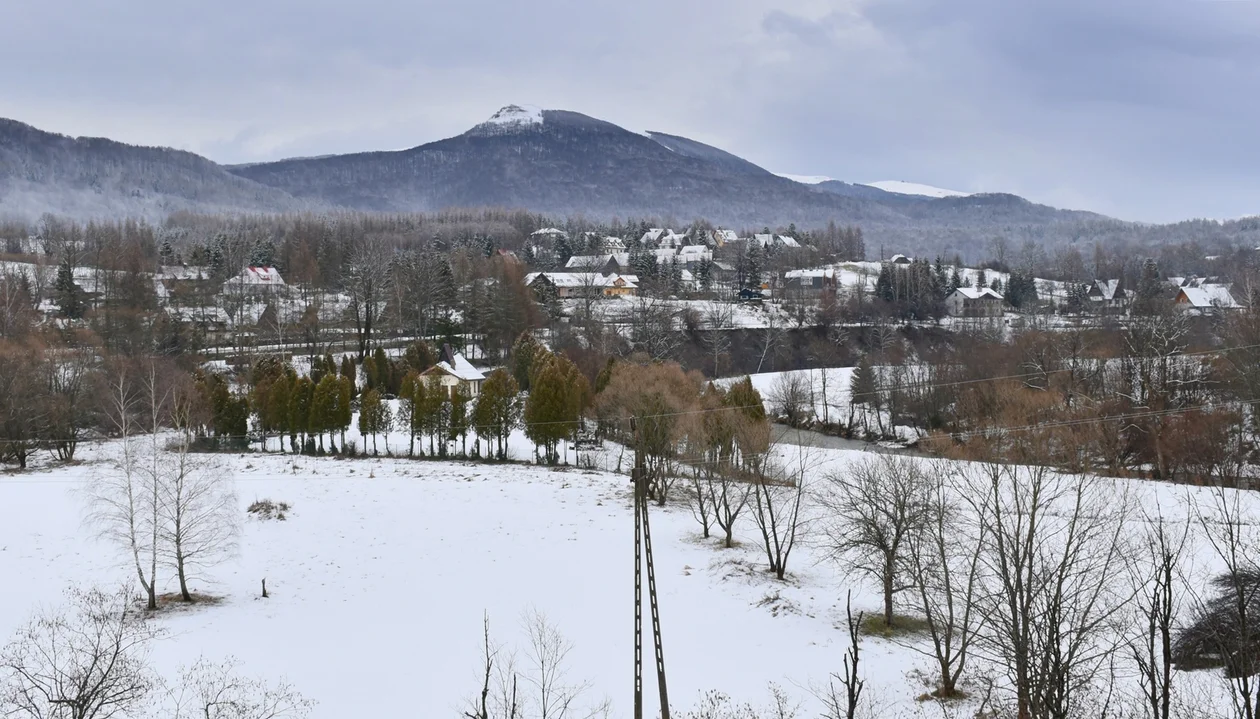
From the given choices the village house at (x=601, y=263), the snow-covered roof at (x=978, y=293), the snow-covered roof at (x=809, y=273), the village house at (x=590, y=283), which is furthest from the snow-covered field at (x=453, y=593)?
the snow-covered roof at (x=809, y=273)

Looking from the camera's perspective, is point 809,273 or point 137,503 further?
point 809,273

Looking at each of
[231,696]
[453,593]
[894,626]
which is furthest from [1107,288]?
[231,696]

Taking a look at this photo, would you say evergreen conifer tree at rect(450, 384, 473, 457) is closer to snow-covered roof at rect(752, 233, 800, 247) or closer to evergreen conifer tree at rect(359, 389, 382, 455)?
evergreen conifer tree at rect(359, 389, 382, 455)

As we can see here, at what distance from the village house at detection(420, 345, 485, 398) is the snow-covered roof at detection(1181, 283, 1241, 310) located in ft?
240

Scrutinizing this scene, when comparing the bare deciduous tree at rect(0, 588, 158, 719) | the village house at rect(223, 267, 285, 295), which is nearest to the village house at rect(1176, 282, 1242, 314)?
the bare deciduous tree at rect(0, 588, 158, 719)

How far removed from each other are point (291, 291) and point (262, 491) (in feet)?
201

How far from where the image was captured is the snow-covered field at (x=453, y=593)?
16.1 m

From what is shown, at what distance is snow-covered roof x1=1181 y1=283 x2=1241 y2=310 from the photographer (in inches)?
3156

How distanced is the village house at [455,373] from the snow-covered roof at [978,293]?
65.3 meters

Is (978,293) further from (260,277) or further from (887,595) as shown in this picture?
(887,595)

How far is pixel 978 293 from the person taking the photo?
96.9 metres

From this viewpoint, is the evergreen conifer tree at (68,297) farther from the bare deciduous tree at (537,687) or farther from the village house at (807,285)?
the village house at (807,285)

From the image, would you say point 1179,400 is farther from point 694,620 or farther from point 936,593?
point 694,620

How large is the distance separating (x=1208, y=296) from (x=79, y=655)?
334 feet
